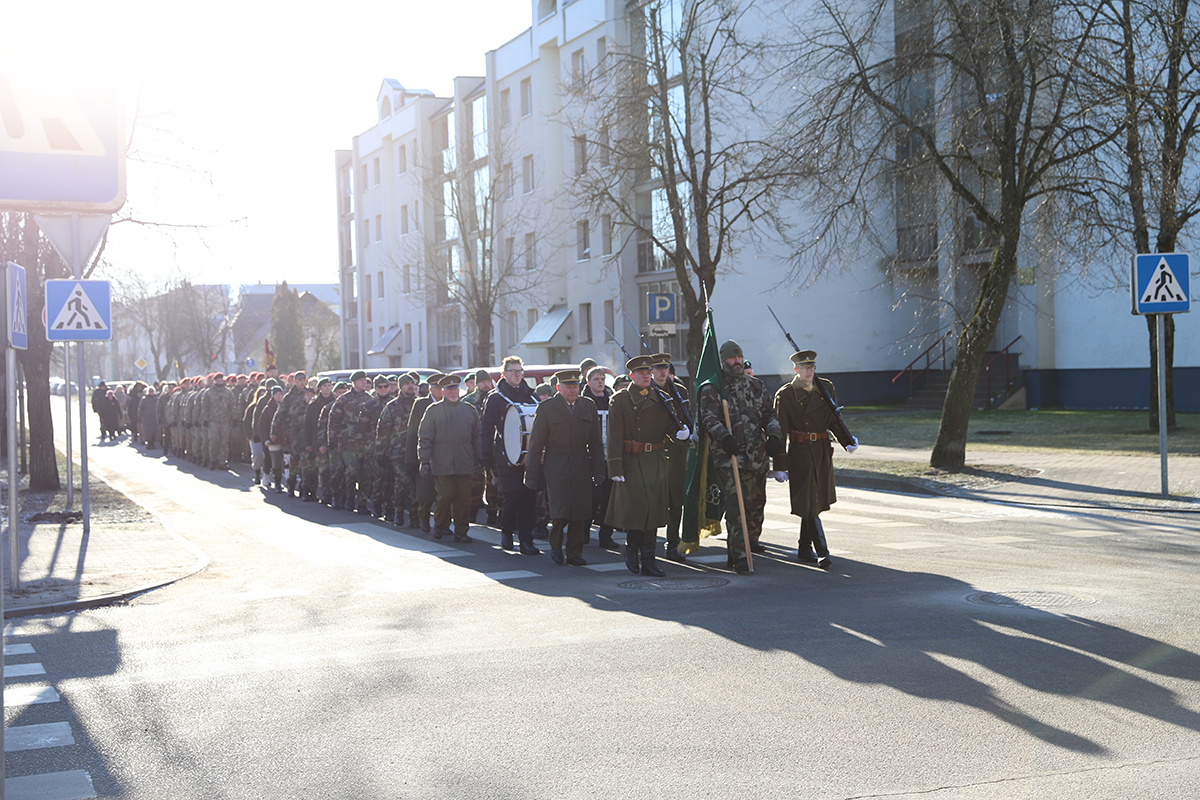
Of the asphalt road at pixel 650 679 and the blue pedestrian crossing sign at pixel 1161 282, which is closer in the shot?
the asphalt road at pixel 650 679

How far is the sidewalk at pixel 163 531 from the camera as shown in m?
9.89

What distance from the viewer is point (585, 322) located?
44.6m

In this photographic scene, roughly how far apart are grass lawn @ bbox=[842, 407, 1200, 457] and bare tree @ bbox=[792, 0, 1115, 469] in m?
4.31

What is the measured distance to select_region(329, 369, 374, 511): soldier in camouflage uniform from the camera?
52.2ft

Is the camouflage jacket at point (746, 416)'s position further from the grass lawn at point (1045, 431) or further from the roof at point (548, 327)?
the roof at point (548, 327)

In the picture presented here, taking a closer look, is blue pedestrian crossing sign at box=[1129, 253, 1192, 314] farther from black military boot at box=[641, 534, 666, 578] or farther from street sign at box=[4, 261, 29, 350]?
street sign at box=[4, 261, 29, 350]

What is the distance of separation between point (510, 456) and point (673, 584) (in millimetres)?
2845

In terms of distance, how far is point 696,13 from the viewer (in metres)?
23.3

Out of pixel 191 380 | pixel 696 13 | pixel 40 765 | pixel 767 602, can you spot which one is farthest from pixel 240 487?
pixel 40 765

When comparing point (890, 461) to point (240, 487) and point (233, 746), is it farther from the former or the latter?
point (233, 746)

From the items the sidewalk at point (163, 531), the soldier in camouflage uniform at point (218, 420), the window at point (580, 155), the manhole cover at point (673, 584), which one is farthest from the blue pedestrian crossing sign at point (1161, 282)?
the window at point (580, 155)

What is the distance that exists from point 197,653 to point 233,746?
7.11 ft

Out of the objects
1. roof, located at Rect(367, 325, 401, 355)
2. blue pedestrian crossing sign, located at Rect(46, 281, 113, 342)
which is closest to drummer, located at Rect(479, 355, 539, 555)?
blue pedestrian crossing sign, located at Rect(46, 281, 113, 342)

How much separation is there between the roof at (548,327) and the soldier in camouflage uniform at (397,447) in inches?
1150
